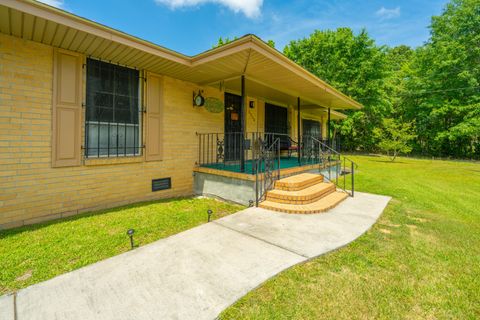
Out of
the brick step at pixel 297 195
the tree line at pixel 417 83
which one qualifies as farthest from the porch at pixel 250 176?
the tree line at pixel 417 83

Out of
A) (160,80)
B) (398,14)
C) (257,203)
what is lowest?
(257,203)

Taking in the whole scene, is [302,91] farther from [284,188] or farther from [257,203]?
[257,203]

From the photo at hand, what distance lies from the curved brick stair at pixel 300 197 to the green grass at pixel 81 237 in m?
0.82

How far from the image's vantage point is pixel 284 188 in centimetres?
484

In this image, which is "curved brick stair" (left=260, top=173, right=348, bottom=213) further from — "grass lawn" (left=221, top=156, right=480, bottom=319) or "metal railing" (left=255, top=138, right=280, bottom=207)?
"grass lawn" (left=221, top=156, right=480, bottom=319)

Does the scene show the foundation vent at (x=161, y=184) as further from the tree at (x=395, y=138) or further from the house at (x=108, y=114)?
the tree at (x=395, y=138)

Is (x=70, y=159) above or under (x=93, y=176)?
above

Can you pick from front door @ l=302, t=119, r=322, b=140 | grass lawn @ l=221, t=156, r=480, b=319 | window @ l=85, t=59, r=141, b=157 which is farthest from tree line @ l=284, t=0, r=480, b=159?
window @ l=85, t=59, r=141, b=157

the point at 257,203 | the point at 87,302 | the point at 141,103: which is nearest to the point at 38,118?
the point at 141,103

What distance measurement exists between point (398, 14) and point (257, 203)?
11.8 m

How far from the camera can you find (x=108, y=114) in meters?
4.47

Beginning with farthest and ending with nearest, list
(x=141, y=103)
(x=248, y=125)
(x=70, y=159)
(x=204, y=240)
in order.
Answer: (x=248, y=125), (x=141, y=103), (x=70, y=159), (x=204, y=240)

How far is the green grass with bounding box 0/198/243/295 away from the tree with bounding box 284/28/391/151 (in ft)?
68.7

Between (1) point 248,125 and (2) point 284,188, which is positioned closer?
(2) point 284,188
